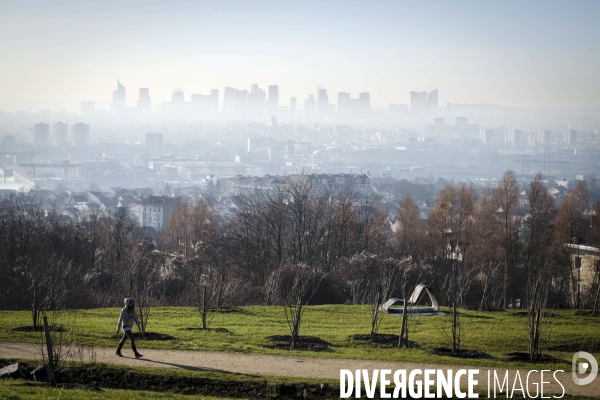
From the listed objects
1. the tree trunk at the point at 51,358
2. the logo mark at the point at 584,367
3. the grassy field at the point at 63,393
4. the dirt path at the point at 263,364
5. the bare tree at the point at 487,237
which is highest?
the bare tree at the point at 487,237

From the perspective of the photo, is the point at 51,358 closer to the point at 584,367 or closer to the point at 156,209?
the point at 584,367

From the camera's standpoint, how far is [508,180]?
4328cm

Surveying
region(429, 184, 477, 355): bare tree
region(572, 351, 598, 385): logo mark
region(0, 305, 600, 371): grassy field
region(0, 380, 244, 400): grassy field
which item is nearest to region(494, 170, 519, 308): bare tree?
region(429, 184, 477, 355): bare tree

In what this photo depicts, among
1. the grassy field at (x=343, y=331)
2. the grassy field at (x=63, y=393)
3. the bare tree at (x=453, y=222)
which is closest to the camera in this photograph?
the grassy field at (x=63, y=393)

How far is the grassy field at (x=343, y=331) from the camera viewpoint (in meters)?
14.9

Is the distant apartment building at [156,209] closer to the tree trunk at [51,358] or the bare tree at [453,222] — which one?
the bare tree at [453,222]

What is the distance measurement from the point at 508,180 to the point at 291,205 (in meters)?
12.6

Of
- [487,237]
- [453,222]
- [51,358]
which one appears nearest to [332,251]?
[487,237]

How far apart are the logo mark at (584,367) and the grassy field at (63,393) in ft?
19.8

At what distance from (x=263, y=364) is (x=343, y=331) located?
4.75 m

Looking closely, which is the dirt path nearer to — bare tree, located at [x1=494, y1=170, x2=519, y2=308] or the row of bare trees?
the row of bare trees

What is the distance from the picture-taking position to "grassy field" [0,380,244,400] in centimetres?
988

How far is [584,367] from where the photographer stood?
1381 cm

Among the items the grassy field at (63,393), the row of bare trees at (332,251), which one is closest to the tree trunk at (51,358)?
the grassy field at (63,393)
